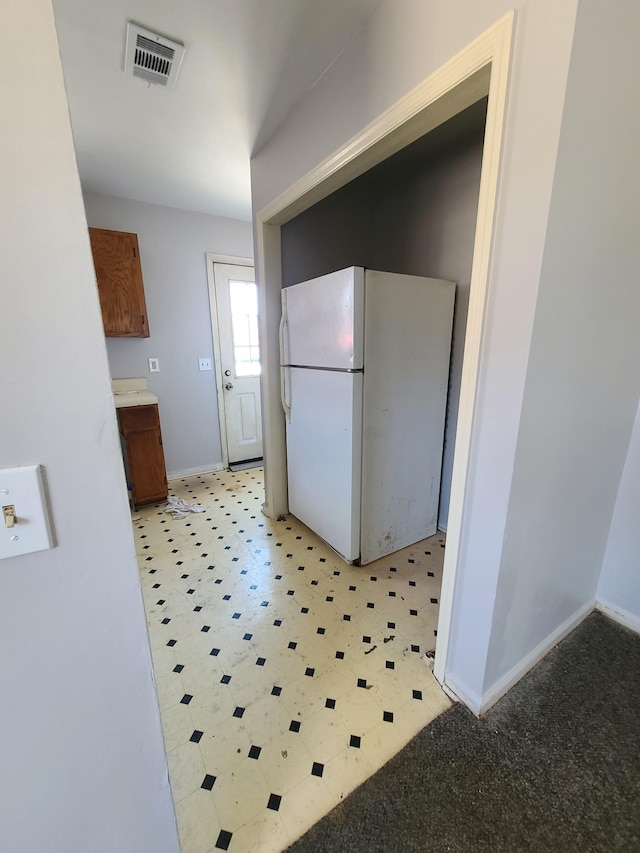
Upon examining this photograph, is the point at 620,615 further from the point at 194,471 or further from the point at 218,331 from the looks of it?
the point at 218,331

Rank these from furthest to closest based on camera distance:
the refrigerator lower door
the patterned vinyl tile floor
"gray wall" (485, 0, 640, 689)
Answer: the refrigerator lower door
the patterned vinyl tile floor
"gray wall" (485, 0, 640, 689)

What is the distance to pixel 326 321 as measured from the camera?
1879mm

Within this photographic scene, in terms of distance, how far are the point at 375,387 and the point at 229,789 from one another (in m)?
1.65

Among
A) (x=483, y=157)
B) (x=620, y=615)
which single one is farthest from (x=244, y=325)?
(x=620, y=615)

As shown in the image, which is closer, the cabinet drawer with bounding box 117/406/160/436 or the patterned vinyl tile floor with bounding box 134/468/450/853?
the patterned vinyl tile floor with bounding box 134/468/450/853

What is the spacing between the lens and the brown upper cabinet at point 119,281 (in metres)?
2.56

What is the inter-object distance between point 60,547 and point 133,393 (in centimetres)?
286

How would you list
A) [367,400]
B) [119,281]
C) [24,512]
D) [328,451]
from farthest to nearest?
[119,281], [328,451], [367,400], [24,512]

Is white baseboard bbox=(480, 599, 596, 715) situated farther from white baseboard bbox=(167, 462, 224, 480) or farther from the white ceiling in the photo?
white baseboard bbox=(167, 462, 224, 480)

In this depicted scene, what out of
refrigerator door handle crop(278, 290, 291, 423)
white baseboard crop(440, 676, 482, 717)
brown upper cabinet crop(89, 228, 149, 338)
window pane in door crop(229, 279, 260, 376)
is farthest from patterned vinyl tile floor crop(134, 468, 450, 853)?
window pane in door crop(229, 279, 260, 376)

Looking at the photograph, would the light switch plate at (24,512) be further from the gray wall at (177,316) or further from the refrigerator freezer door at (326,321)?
the gray wall at (177,316)

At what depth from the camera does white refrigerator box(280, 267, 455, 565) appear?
1792 mm

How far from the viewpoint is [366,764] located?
112 centimetres

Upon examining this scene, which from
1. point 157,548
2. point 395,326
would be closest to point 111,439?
point 395,326
